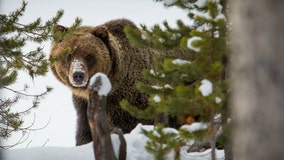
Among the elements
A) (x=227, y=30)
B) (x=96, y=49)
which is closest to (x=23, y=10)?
(x=96, y=49)

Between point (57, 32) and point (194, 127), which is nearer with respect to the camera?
point (194, 127)

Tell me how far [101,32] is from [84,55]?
57 centimetres

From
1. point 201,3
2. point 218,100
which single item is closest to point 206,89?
point 218,100

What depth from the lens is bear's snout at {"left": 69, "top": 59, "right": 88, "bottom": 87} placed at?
9974 millimetres

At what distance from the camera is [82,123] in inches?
428

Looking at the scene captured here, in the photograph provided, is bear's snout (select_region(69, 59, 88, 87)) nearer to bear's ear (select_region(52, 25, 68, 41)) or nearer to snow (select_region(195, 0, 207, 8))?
bear's ear (select_region(52, 25, 68, 41))

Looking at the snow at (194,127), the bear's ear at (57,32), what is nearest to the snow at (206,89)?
the snow at (194,127)

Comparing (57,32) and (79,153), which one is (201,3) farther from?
(57,32)

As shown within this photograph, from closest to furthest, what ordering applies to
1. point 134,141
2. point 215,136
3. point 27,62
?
1. point 215,136
2. point 134,141
3. point 27,62

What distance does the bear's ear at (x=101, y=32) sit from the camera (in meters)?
10.7

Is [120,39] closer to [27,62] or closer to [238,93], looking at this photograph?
[27,62]

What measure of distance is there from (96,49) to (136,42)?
168 inches

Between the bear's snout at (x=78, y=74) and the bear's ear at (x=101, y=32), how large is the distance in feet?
2.69

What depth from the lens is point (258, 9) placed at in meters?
2.27
